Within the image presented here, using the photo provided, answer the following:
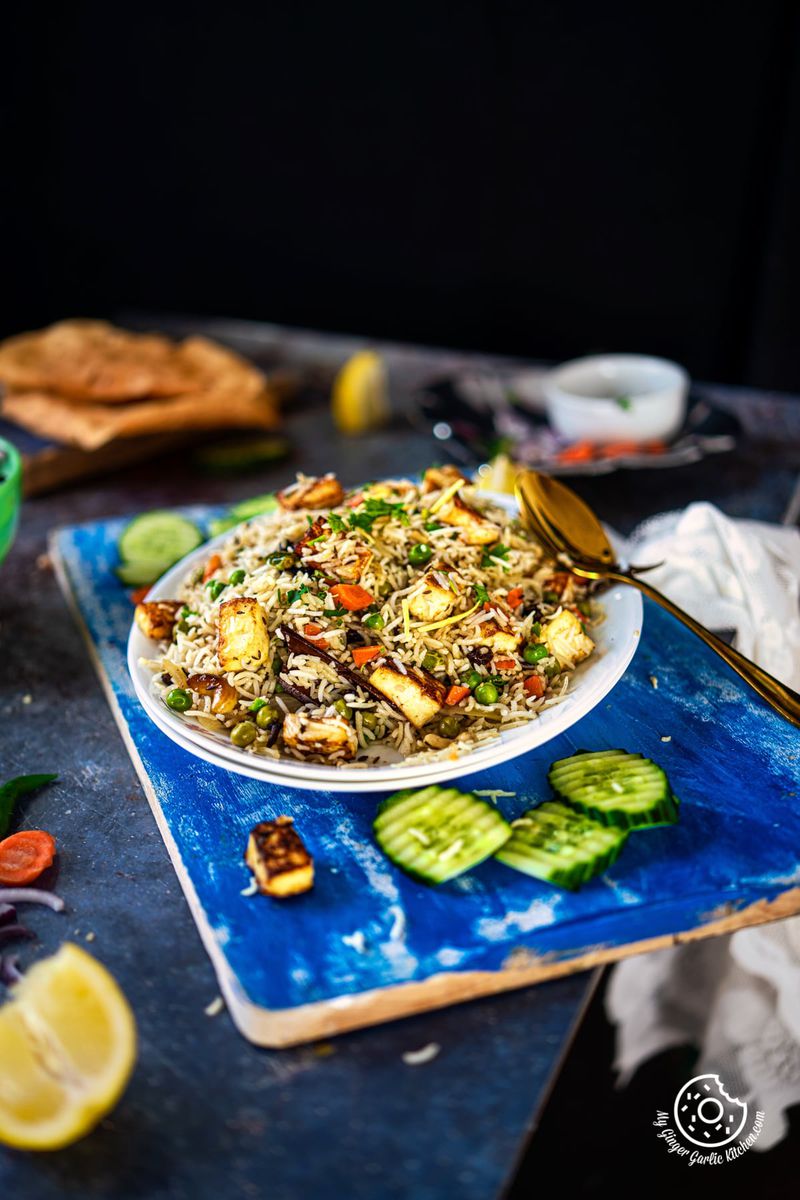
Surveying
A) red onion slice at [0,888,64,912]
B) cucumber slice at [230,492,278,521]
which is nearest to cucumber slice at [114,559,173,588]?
cucumber slice at [230,492,278,521]

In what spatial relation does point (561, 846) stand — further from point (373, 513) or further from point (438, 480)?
point (438, 480)

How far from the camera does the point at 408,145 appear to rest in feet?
19.5

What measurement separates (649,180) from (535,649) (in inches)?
159

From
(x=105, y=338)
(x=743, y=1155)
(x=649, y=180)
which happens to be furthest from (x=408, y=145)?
(x=743, y=1155)

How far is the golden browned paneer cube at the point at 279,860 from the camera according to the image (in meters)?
2.10

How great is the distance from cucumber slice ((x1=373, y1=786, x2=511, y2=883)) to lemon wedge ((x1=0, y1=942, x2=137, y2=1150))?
637mm

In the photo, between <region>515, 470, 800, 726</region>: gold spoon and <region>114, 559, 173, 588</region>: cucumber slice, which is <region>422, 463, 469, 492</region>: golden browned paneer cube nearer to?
<region>515, 470, 800, 726</region>: gold spoon

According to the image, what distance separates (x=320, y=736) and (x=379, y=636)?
365 mm

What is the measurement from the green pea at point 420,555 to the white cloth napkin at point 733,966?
84 cm

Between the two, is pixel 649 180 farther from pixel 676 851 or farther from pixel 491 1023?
pixel 491 1023

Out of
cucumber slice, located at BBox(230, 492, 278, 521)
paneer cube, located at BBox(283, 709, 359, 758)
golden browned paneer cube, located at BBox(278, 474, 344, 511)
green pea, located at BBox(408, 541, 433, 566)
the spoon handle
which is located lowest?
cucumber slice, located at BBox(230, 492, 278, 521)

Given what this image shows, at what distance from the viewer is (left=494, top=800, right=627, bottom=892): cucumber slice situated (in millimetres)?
2102

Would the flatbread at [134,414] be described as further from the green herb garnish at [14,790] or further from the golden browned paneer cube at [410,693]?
the golden browned paneer cube at [410,693]

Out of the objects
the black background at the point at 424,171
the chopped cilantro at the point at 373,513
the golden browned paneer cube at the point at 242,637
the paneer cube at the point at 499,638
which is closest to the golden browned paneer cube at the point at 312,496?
the chopped cilantro at the point at 373,513
